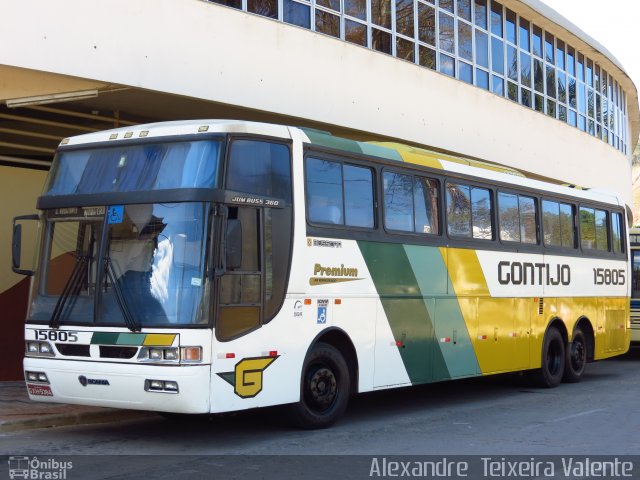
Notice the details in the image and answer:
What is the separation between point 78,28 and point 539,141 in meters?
15.1

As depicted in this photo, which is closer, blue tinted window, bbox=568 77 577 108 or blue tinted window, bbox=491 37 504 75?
blue tinted window, bbox=491 37 504 75

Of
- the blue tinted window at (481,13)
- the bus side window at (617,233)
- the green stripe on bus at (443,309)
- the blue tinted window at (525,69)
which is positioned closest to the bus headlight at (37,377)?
the green stripe on bus at (443,309)

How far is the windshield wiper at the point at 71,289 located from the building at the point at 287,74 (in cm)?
440

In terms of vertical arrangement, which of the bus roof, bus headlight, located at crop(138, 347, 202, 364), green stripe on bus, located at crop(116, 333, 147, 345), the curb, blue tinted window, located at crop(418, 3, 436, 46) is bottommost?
the curb

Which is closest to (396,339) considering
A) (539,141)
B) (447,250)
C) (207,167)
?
(447,250)

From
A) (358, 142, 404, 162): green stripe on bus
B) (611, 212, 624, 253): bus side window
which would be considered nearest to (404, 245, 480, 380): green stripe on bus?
(358, 142, 404, 162): green stripe on bus

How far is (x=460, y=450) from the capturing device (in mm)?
9266

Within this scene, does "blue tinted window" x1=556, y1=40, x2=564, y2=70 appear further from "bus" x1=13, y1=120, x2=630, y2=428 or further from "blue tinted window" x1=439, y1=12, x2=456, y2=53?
"bus" x1=13, y1=120, x2=630, y2=428

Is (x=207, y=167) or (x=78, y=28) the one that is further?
(x=78, y=28)

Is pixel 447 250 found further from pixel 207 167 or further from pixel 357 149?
pixel 207 167

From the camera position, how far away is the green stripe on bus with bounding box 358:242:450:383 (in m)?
11.6

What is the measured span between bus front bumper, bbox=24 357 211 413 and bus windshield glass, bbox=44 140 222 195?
1822 millimetres

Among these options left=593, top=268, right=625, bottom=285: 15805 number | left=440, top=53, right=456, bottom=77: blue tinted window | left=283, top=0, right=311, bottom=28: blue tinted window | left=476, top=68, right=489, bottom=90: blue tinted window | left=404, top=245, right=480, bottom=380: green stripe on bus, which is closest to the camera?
left=404, top=245, right=480, bottom=380: green stripe on bus

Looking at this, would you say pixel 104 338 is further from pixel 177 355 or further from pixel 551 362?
pixel 551 362
